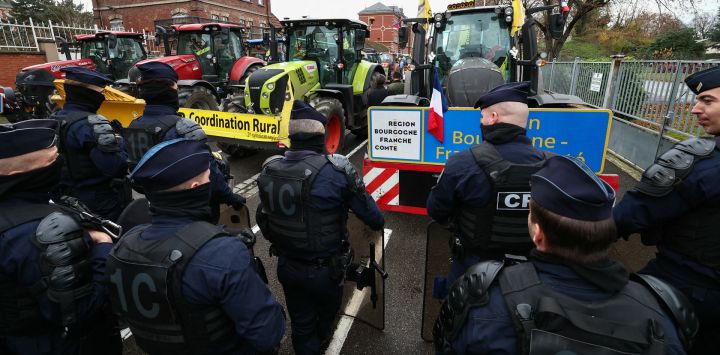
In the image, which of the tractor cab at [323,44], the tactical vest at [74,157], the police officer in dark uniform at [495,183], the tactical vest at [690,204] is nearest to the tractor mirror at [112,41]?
the tractor cab at [323,44]

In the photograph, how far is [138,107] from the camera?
6879 mm

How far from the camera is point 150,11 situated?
77.3 feet

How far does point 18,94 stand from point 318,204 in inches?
462

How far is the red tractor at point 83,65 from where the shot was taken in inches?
374

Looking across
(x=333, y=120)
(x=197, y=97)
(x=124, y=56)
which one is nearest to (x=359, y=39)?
(x=333, y=120)

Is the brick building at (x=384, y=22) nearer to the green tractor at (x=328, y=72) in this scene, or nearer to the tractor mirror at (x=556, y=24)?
the green tractor at (x=328, y=72)

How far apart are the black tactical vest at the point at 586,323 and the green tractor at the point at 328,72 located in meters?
6.15

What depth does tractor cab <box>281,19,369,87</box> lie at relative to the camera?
771cm

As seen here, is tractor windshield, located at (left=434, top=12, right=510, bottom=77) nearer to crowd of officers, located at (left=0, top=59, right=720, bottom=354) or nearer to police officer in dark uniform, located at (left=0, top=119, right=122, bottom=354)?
crowd of officers, located at (left=0, top=59, right=720, bottom=354)

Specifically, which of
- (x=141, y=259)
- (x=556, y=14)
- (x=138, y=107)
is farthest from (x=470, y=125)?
(x=138, y=107)

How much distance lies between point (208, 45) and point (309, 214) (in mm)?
9319

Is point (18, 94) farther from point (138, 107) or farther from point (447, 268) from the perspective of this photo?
point (447, 268)

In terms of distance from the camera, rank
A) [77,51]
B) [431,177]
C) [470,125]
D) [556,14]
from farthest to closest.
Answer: [77,51] < [556,14] < [431,177] < [470,125]

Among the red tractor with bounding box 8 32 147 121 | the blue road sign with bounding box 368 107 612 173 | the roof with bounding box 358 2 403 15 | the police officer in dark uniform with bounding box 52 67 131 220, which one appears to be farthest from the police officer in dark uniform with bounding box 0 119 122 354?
the roof with bounding box 358 2 403 15
